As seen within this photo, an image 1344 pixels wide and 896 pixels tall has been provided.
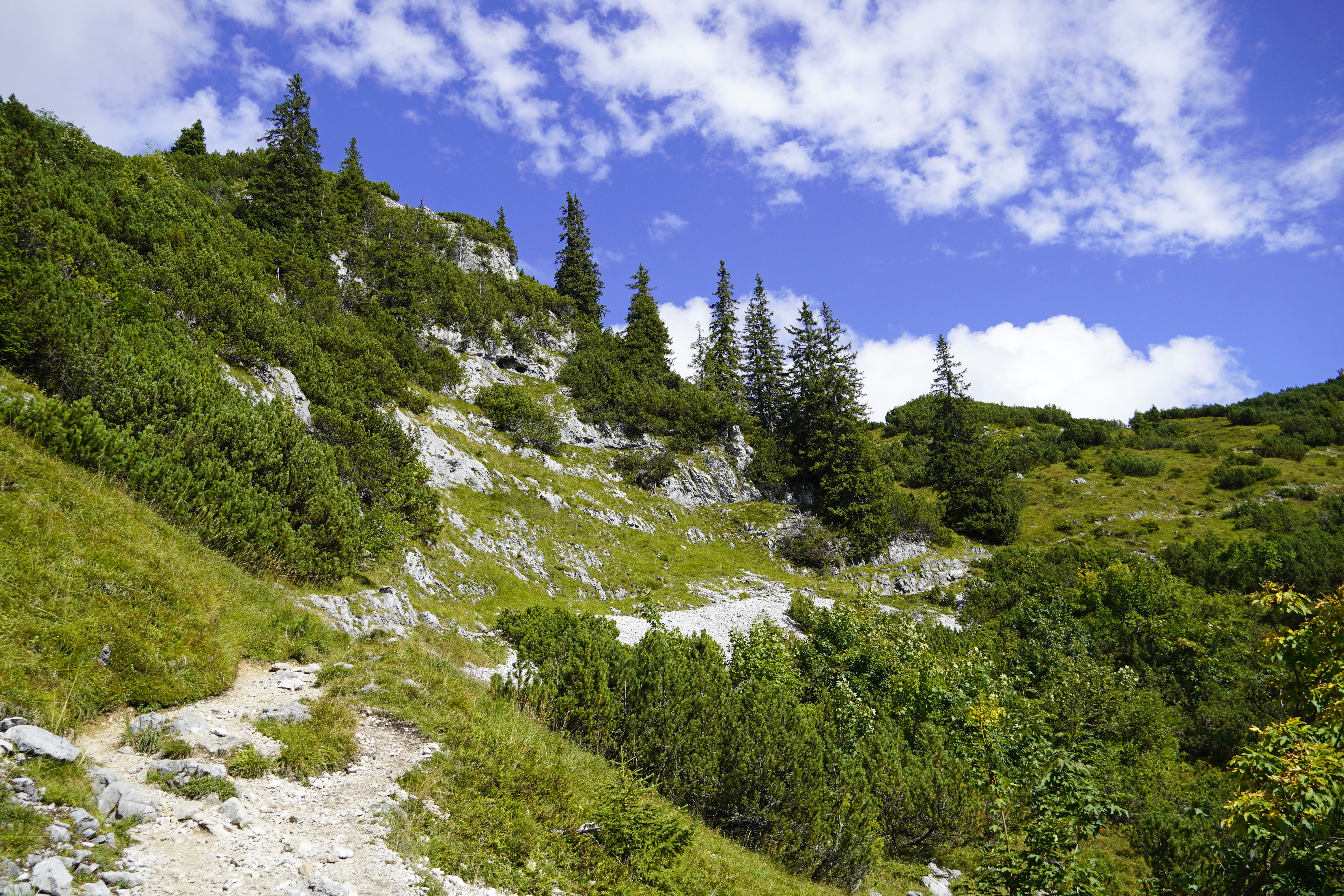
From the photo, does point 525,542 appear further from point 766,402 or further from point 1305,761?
point 766,402

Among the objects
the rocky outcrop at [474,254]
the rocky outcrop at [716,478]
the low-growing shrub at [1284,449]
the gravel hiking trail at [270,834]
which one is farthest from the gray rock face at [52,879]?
the low-growing shrub at [1284,449]

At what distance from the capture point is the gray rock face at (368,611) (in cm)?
1097

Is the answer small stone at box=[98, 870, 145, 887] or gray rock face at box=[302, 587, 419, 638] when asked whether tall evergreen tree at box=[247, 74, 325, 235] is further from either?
small stone at box=[98, 870, 145, 887]

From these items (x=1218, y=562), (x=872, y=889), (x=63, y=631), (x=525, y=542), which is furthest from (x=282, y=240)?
(x=1218, y=562)

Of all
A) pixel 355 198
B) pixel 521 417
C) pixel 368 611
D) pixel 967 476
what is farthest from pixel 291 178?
pixel 967 476

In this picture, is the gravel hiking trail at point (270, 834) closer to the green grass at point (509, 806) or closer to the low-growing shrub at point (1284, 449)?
the green grass at point (509, 806)

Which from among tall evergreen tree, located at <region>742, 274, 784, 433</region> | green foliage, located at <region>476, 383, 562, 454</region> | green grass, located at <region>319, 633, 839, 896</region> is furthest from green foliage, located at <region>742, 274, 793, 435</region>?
green grass, located at <region>319, 633, 839, 896</region>

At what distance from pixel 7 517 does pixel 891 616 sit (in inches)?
849

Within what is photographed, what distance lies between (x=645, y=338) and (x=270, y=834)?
4651 cm

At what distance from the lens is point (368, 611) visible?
39.5 ft

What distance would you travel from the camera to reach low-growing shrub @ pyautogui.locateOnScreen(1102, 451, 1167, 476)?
1868 inches

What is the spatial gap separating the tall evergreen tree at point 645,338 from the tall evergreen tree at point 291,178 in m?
A: 23.5

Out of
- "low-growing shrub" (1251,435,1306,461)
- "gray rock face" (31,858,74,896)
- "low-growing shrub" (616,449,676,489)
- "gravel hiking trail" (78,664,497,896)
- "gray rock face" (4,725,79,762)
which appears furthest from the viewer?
"low-growing shrub" (1251,435,1306,461)

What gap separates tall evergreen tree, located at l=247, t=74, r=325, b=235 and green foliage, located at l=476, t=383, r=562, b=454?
16081 millimetres
